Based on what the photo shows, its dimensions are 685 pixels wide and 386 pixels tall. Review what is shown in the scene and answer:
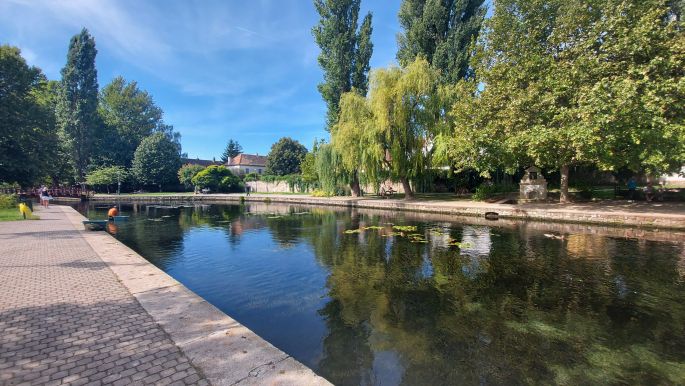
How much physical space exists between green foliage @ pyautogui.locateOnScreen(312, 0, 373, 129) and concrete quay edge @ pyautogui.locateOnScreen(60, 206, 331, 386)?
965 inches

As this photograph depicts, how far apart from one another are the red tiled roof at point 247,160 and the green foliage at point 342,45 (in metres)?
46.8

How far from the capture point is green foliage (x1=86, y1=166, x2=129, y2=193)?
144 feet

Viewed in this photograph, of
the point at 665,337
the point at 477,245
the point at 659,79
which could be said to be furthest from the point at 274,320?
the point at 659,79

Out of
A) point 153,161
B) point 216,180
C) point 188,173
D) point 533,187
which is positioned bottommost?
point 533,187

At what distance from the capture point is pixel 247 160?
7169cm

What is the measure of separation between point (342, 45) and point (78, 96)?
39.1 meters

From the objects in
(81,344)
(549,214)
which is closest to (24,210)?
(81,344)

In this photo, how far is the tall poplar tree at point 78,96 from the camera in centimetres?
4184

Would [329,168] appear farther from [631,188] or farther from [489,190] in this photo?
[631,188]

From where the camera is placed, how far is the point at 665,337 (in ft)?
14.0

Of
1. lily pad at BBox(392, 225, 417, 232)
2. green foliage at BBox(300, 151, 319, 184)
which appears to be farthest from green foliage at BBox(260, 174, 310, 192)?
lily pad at BBox(392, 225, 417, 232)

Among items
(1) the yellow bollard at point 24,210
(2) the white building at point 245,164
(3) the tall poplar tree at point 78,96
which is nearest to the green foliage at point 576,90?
(1) the yellow bollard at point 24,210

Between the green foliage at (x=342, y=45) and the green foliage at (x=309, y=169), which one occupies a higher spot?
the green foliage at (x=342, y=45)

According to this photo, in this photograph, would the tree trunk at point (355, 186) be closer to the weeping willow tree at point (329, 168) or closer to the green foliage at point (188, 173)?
the weeping willow tree at point (329, 168)
